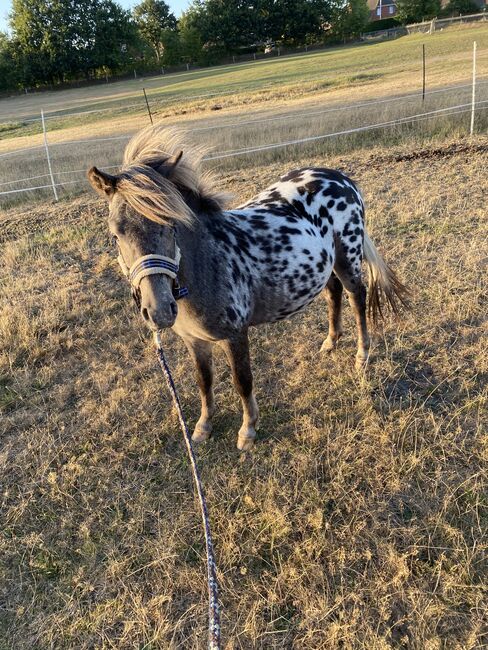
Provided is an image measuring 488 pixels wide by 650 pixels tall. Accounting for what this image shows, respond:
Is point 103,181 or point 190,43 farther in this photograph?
point 190,43

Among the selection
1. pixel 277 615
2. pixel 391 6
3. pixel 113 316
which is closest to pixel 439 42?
pixel 113 316

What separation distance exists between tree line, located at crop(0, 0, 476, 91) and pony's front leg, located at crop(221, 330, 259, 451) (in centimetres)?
6871

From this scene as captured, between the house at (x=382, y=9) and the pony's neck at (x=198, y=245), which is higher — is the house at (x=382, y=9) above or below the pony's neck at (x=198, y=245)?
above

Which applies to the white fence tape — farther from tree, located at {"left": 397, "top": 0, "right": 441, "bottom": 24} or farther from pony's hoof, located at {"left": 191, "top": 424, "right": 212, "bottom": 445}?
→ tree, located at {"left": 397, "top": 0, "right": 441, "bottom": 24}

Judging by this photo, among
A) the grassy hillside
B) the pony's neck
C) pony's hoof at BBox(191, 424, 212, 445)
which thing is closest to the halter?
the pony's neck

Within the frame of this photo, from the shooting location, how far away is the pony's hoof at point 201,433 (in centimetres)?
315

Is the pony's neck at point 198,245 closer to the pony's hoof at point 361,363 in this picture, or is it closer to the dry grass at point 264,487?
the dry grass at point 264,487

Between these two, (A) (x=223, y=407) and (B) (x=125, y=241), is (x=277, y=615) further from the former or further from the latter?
(B) (x=125, y=241)

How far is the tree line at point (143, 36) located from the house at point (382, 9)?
1118 inches

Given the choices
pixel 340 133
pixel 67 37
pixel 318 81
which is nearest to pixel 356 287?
pixel 340 133

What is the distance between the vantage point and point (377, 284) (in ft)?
12.7

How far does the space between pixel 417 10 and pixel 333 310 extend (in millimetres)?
75112

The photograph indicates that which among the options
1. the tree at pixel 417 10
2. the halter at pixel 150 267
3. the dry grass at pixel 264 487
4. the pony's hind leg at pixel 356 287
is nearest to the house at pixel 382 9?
the tree at pixel 417 10

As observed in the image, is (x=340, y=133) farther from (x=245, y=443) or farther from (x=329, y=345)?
(x=245, y=443)
